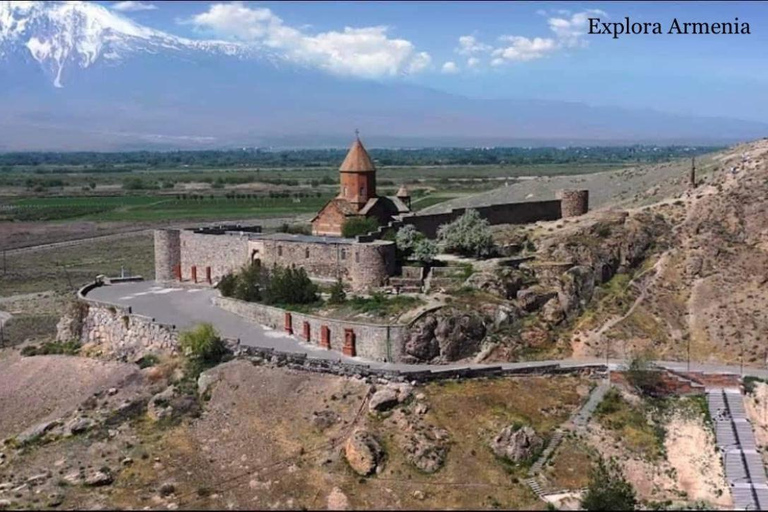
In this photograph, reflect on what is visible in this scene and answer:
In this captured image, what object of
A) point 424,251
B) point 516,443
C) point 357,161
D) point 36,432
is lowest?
point 36,432

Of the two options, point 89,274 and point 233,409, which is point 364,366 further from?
point 89,274

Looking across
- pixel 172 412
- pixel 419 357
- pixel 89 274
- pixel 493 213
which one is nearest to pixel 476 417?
pixel 419 357

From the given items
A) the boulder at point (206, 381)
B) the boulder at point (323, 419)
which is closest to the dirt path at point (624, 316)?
the boulder at point (323, 419)

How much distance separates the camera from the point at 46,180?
13100cm

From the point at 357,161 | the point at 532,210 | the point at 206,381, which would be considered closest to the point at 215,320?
the point at 206,381

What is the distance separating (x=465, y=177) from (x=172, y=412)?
4427 inches

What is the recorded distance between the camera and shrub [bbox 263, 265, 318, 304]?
31.9m

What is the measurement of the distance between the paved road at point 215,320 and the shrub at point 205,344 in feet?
2.77

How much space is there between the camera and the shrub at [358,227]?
118 feet

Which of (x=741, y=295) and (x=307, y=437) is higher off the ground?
(x=741, y=295)

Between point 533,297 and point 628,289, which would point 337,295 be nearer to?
point 533,297

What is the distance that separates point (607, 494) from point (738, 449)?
5918 mm

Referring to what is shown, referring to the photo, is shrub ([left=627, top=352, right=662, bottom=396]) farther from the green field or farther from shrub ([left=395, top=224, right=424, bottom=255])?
the green field

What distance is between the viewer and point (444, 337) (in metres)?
28.1
